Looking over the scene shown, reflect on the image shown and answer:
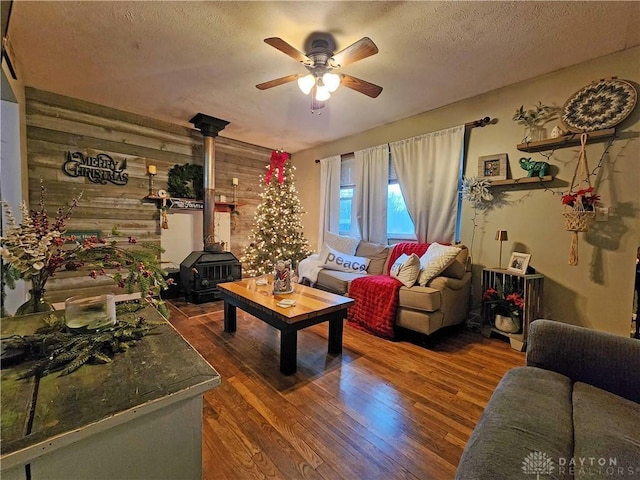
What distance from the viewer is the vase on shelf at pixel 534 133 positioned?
2668 millimetres

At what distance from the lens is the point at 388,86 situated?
2.91 metres

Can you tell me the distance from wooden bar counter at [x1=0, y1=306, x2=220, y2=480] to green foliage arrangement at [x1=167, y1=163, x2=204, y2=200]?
12.6ft

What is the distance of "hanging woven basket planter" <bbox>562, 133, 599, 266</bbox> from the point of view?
2277 millimetres

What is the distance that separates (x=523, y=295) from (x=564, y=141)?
143 centimetres

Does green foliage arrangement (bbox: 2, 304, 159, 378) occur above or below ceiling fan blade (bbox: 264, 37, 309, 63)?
below

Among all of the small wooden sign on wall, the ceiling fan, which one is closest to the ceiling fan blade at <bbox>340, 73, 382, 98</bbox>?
the ceiling fan

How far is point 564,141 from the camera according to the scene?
2496 mm

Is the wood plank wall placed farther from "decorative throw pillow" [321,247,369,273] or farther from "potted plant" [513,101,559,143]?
"potted plant" [513,101,559,143]

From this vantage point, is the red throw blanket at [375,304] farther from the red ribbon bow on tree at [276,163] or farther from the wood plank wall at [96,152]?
the wood plank wall at [96,152]

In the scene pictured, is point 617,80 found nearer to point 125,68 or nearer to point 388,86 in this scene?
point 388,86

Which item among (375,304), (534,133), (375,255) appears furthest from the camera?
(375,255)

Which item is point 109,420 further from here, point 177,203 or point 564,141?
point 177,203

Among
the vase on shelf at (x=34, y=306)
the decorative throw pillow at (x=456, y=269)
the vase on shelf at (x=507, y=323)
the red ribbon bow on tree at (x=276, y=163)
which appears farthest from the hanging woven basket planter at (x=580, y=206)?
the red ribbon bow on tree at (x=276, y=163)

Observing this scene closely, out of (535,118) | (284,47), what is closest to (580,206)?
(535,118)
